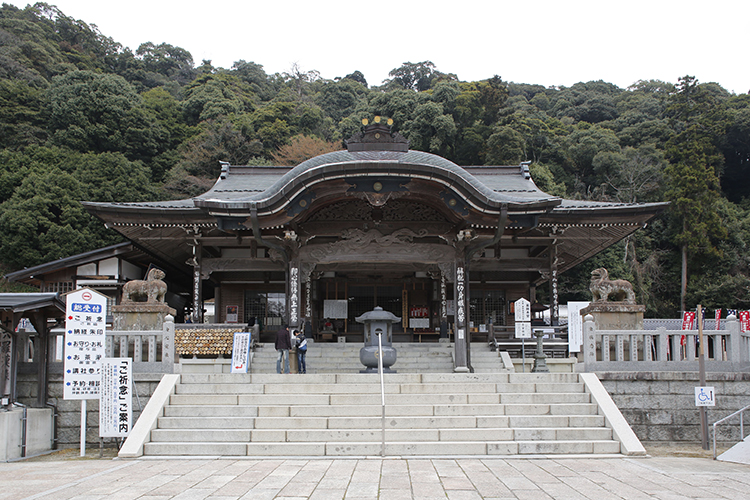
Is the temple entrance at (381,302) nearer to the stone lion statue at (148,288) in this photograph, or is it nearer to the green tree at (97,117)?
the stone lion statue at (148,288)

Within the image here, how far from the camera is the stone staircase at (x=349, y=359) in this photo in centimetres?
1302

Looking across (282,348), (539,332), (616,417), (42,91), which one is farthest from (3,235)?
(616,417)

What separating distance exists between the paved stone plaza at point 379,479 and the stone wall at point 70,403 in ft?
5.61

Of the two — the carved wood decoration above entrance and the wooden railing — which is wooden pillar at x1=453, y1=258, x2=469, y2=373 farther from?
the wooden railing

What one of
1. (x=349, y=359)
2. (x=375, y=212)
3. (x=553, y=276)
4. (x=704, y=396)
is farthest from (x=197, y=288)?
(x=704, y=396)

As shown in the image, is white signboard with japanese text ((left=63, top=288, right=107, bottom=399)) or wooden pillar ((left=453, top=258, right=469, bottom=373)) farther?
wooden pillar ((left=453, top=258, right=469, bottom=373))

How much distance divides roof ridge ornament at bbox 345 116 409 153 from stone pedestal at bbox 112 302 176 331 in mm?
6099

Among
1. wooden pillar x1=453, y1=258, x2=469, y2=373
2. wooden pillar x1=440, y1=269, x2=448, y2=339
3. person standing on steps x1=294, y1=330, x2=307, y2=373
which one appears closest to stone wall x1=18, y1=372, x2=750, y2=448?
person standing on steps x1=294, y1=330, x2=307, y2=373

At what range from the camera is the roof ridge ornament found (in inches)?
545

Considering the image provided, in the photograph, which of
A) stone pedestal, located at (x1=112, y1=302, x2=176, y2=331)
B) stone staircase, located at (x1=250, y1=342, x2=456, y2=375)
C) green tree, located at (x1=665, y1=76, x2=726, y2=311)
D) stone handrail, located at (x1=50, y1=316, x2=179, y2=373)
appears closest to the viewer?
stone handrail, located at (x1=50, y1=316, x2=179, y2=373)

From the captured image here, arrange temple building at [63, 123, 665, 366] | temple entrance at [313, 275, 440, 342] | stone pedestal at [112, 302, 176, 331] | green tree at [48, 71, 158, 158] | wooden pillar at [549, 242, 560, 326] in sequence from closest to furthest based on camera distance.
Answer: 1. stone pedestal at [112, 302, 176, 331]
2. temple building at [63, 123, 665, 366]
3. wooden pillar at [549, 242, 560, 326]
4. temple entrance at [313, 275, 440, 342]
5. green tree at [48, 71, 158, 158]

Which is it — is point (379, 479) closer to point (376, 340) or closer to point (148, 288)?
point (376, 340)

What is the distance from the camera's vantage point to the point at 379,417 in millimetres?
8414

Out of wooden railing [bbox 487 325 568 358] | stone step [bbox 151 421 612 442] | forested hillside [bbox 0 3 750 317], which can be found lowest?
stone step [bbox 151 421 612 442]
